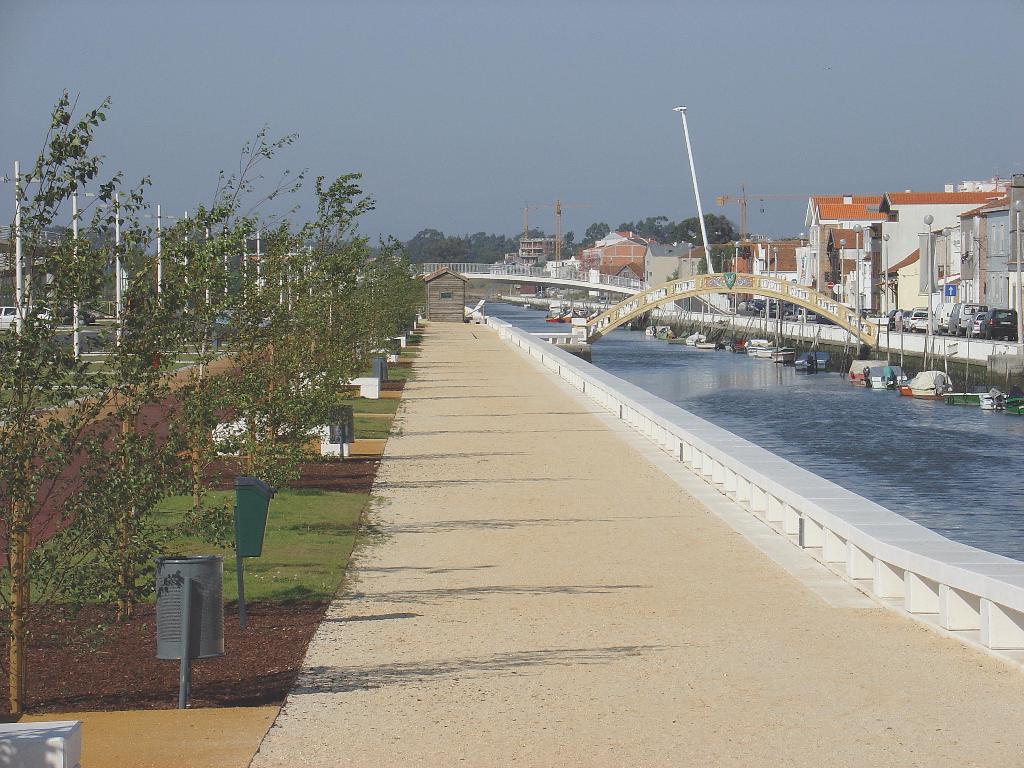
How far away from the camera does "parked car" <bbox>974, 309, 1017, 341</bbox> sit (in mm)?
62344

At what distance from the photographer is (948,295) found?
87.8m

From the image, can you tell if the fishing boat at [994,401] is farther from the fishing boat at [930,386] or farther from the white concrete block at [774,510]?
the white concrete block at [774,510]

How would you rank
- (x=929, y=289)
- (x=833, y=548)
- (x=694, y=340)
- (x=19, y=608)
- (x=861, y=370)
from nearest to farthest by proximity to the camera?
(x=19, y=608) < (x=833, y=548) < (x=929, y=289) < (x=861, y=370) < (x=694, y=340)

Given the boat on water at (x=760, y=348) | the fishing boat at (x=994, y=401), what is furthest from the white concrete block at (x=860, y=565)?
the boat on water at (x=760, y=348)

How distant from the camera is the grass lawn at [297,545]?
1242 cm

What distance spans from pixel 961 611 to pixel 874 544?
1376 mm

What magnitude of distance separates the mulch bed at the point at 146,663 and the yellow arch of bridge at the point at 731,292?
7162cm

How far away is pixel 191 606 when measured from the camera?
891cm

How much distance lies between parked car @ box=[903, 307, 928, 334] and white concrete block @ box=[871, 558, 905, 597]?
221 ft

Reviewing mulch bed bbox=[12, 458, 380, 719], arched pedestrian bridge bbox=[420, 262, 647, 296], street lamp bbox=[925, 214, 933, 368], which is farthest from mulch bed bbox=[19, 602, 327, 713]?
arched pedestrian bridge bbox=[420, 262, 647, 296]

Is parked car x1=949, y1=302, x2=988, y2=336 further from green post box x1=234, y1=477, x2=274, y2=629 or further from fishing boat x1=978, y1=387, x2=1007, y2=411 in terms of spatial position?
green post box x1=234, y1=477, x2=274, y2=629

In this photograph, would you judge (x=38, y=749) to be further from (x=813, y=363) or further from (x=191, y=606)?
(x=813, y=363)

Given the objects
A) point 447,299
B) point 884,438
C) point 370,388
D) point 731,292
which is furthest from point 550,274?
point 370,388

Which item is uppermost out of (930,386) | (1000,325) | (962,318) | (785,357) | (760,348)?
(962,318)
